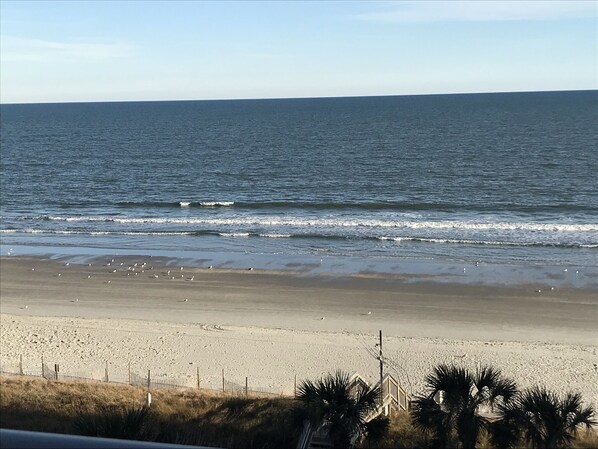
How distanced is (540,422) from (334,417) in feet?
10.4

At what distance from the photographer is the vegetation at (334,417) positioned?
440 inches

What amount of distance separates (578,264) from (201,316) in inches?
696

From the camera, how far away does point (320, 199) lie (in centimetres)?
5262

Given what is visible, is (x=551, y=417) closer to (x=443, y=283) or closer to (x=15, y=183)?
(x=443, y=283)

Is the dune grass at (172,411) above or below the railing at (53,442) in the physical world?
below

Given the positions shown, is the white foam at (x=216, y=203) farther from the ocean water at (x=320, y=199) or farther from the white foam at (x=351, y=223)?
the white foam at (x=351, y=223)

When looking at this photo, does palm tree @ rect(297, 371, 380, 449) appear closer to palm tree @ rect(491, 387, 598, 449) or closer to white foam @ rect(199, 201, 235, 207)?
palm tree @ rect(491, 387, 598, 449)

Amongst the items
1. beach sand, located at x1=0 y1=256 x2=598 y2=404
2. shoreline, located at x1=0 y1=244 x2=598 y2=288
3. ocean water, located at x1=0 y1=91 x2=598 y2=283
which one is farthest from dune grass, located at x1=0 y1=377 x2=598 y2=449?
ocean water, located at x1=0 y1=91 x2=598 y2=283

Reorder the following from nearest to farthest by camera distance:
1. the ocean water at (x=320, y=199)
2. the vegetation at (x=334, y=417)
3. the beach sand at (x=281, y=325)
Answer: the vegetation at (x=334, y=417), the beach sand at (x=281, y=325), the ocean water at (x=320, y=199)

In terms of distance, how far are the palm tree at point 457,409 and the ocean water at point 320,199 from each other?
21716mm

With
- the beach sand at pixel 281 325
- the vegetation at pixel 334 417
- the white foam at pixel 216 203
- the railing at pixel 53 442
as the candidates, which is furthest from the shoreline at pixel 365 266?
the railing at pixel 53 442

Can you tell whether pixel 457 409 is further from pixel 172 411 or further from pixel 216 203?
pixel 216 203

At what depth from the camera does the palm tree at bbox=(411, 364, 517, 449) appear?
37.7ft

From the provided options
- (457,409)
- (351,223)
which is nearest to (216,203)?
(351,223)
